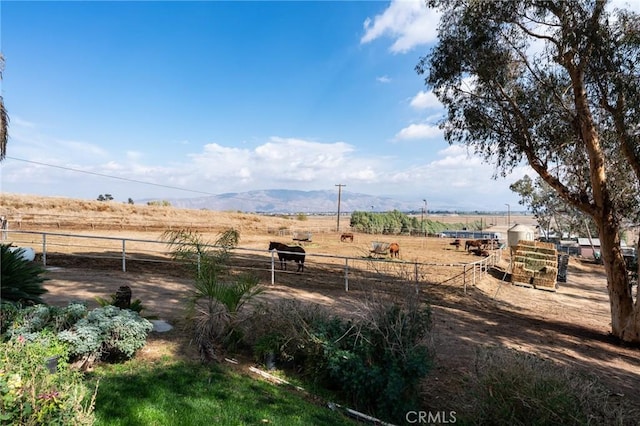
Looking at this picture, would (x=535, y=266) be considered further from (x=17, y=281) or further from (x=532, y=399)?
(x=17, y=281)

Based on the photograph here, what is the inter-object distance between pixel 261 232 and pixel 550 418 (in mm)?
39989

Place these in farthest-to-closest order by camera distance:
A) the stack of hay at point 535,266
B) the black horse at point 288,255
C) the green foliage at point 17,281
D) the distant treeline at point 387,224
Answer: the distant treeline at point 387,224, the stack of hay at point 535,266, the black horse at point 288,255, the green foliage at point 17,281

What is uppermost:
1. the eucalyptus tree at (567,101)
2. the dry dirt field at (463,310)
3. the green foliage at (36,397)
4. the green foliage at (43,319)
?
the eucalyptus tree at (567,101)

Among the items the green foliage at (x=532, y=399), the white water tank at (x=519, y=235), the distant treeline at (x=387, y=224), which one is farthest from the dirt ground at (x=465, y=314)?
the distant treeline at (x=387, y=224)

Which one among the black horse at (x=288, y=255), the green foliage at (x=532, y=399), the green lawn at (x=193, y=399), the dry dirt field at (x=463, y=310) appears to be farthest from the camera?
the black horse at (x=288, y=255)

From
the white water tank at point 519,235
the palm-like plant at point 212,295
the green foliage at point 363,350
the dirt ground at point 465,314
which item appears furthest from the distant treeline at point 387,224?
the green foliage at point 363,350

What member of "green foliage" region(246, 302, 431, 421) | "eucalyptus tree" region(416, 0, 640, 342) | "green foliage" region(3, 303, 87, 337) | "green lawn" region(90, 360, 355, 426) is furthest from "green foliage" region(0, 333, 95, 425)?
"eucalyptus tree" region(416, 0, 640, 342)

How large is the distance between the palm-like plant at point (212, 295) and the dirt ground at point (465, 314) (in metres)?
0.39

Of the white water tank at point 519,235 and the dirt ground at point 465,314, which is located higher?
the white water tank at point 519,235

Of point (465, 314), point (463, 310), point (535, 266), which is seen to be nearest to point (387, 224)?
point (535, 266)

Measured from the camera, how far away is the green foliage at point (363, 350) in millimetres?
4395

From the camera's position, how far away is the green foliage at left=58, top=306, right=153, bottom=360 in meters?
4.26

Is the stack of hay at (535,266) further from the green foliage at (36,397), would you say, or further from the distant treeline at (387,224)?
the distant treeline at (387,224)

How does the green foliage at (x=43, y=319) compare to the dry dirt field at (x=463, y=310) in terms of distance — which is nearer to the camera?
the green foliage at (x=43, y=319)
